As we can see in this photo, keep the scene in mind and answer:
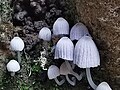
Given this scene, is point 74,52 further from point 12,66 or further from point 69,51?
point 12,66

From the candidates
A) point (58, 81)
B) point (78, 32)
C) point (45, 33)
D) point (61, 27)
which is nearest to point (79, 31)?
point (78, 32)

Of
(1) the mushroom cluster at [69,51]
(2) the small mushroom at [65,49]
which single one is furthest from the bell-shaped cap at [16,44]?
(2) the small mushroom at [65,49]

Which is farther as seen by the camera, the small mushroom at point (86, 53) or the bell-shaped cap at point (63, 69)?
the bell-shaped cap at point (63, 69)

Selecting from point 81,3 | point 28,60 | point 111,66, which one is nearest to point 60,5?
point 81,3

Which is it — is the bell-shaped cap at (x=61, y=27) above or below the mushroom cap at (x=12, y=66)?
above

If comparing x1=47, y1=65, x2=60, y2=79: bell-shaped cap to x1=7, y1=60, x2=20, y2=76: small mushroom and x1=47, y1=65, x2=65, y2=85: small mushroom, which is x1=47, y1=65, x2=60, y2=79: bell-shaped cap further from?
x1=7, y1=60, x2=20, y2=76: small mushroom

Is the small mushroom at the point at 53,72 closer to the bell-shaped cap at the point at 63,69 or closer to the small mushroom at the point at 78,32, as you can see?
the bell-shaped cap at the point at 63,69
